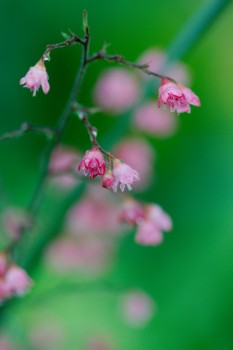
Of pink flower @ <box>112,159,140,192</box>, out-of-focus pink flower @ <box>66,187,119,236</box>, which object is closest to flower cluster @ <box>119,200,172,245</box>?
pink flower @ <box>112,159,140,192</box>

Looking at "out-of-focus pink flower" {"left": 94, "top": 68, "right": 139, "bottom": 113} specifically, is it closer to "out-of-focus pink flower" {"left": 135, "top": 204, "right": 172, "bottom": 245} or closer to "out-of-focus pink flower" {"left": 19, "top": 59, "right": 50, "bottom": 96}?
"out-of-focus pink flower" {"left": 135, "top": 204, "right": 172, "bottom": 245}

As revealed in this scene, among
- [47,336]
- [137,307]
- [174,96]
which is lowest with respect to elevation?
[47,336]

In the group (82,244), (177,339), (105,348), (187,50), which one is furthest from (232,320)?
(187,50)

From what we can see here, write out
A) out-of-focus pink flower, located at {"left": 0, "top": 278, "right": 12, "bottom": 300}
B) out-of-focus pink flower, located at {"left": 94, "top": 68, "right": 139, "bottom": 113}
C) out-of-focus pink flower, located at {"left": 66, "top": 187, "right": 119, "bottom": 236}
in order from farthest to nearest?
out-of-focus pink flower, located at {"left": 94, "top": 68, "right": 139, "bottom": 113} < out-of-focus pink flower, located at {"left": 66, "top": 187, "right": 119, "bottom": 236} < out-of-focus pink flower, located at {"left": 0, "top": 278, "right": 12, "bottom": 300}

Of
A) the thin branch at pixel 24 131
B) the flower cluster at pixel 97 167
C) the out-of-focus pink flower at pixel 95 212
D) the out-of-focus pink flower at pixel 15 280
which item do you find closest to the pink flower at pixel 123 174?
the flower cluster at pixel 97 167

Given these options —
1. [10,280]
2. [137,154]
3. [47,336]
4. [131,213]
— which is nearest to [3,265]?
[10,280]

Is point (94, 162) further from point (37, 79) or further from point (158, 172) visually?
point (158, 172)

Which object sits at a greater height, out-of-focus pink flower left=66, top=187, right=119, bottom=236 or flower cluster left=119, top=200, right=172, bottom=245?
flower cluster left=119, top=200, right=172, bottom=245

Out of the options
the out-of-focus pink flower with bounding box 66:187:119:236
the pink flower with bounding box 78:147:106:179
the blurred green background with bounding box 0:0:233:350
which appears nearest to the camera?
the pink flower with bounding box 78:147:106:179
